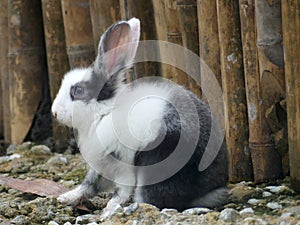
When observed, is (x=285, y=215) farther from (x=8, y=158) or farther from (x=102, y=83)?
(x=8, y=158)

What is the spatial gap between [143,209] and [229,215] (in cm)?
40

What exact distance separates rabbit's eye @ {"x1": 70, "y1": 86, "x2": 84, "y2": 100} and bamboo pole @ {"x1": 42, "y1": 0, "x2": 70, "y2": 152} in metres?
1.33

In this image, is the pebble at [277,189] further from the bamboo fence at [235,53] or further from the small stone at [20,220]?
the small stone at [20,220]

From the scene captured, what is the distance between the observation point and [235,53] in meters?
4.12

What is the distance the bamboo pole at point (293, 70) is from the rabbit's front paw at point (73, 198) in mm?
1053

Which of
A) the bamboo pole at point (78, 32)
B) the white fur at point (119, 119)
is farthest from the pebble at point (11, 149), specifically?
the white fur at point (119, 119)

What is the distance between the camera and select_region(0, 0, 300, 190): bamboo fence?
3863 mm

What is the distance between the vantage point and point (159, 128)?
372 centimetres

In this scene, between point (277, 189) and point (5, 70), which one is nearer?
point (277, 189)

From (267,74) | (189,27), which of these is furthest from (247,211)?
(189,27)

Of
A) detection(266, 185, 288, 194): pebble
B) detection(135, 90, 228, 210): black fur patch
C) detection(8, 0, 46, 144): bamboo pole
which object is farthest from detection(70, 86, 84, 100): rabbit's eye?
detection(8, 0, 46, 144): bamboo pole

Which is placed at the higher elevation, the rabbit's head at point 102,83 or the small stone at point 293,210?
the rabbit's head at point 102,83

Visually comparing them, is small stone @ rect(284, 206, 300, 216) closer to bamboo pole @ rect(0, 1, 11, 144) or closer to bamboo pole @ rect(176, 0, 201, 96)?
bamboo pole @ rect(176, 0, 201, 96)

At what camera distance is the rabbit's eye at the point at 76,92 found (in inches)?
155
